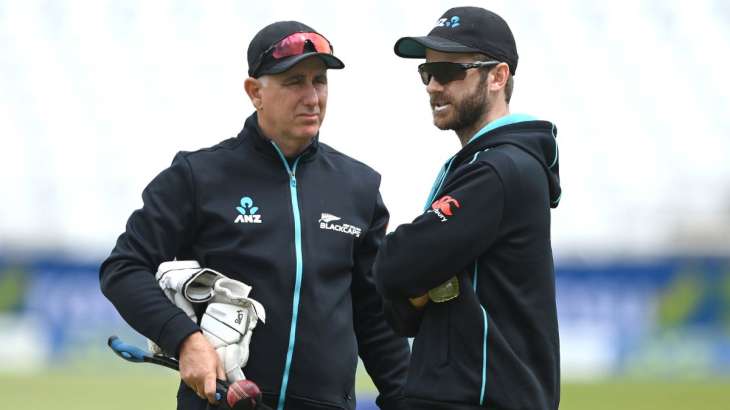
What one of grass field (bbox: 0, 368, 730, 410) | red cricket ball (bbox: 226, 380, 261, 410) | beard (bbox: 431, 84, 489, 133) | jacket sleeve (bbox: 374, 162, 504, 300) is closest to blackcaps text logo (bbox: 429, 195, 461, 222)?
jacket sleeve (bbox: 374, 162, 504, 300)

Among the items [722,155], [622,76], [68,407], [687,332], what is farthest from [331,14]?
[68,407]

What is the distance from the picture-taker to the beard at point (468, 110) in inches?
134

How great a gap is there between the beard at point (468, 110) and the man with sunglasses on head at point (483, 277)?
0.19ft

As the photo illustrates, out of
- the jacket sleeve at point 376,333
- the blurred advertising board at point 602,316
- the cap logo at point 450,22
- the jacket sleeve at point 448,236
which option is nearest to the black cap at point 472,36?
the cap logo at point 450,22

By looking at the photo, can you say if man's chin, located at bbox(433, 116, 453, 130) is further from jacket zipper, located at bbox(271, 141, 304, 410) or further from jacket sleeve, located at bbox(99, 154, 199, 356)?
Result: jacket sleeve, located at bbox(99, 154, 199, 356)

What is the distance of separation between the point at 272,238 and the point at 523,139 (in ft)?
2.45

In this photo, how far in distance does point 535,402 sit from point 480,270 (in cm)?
36

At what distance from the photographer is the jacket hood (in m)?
3.29

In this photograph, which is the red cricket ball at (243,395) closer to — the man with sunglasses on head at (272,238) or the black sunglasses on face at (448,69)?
the man with sunglasses on head at (272,238)

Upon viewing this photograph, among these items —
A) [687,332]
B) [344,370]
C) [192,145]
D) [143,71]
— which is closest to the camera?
[344,370]

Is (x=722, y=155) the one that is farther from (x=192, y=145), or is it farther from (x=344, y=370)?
(x=344, y=370)

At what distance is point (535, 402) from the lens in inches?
126

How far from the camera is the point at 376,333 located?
147 inches

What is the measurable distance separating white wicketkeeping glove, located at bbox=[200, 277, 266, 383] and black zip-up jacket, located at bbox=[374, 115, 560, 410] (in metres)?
0.38
